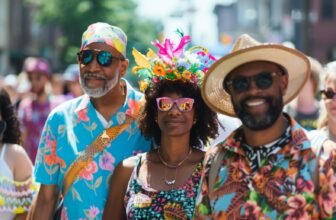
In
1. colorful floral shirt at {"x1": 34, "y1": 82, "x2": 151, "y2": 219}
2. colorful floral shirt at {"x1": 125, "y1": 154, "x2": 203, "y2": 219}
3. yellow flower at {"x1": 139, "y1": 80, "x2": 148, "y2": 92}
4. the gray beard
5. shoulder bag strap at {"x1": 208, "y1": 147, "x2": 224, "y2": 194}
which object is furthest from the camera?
the gray beard

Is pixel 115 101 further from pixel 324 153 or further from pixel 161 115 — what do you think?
pixel 324 153

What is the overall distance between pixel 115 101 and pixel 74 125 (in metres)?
0.30

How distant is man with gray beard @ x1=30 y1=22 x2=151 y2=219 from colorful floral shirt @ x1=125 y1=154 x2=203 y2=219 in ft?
2.26

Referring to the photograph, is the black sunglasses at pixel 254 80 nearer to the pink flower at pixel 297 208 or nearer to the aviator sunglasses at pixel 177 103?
the pink flower at pixel 297 208

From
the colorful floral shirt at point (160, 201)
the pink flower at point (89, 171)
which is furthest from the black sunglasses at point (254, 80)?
the pink flower at point (89, 171)

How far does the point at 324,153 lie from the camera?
→ 4.01 meters

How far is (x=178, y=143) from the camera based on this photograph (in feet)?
17.4

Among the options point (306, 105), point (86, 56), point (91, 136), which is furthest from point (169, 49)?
point (306, 105)

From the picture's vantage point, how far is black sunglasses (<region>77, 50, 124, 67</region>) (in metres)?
5.89

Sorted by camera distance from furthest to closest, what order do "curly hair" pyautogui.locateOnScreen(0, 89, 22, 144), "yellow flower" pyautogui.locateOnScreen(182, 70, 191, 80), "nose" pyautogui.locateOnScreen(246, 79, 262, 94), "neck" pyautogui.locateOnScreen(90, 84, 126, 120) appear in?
"curly hair" pyautogui.locateOnScreen(0, 89, 22, 144) < "neck" pyautogui.locateOnScreen(90, 84, 126, 120) < "yellow flower" pyautogui.locateOnScreen(182, 70, 191, 80) < "nose" pyautogui.locateOnScreen(246, 79, 262, 94)

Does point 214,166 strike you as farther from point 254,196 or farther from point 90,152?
point 90,152

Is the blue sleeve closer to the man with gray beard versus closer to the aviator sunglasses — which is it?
the man with gray beard

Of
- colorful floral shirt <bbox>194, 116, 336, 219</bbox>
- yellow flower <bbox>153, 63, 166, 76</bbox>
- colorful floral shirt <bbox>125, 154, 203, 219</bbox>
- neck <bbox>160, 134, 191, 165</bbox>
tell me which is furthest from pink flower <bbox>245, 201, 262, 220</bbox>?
yellow flower <bbox>153, 63, 166, 76</bbox>

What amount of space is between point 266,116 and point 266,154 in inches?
6.5
